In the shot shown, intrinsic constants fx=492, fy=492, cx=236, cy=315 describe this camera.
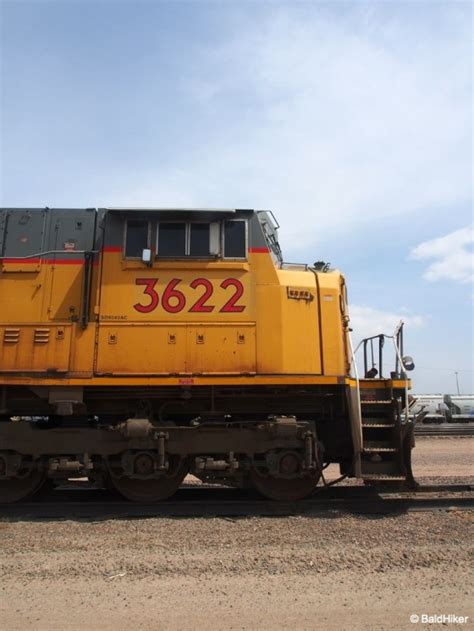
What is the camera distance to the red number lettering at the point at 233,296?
A: 6.96 m

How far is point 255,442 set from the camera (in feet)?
22.6

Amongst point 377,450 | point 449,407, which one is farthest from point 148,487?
point 449,407

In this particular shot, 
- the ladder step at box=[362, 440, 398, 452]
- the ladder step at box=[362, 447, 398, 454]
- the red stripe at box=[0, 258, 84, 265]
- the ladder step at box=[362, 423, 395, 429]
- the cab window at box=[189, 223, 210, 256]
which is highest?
the cab window at box=[189, 223, 210, 256]

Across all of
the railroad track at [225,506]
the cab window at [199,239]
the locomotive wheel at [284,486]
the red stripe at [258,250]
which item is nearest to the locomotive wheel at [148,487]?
the railroad track at [225,506]

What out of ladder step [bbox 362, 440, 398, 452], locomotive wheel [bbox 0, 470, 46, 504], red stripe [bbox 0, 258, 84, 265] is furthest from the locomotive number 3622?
locomotive wheel [bbox 0, 470, 46, 504]

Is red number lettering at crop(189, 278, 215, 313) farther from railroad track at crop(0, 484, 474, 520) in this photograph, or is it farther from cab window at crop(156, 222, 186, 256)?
railroad track at crop(0, 484, 474, 520)

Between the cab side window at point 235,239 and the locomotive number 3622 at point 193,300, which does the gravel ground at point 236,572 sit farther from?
the cab side window at point 235,239

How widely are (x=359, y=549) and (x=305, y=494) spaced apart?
198cm

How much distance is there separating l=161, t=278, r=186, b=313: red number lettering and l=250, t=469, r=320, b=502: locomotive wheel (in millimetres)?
2600

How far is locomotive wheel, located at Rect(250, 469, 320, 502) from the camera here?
7137 mm

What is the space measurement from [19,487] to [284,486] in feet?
12.7

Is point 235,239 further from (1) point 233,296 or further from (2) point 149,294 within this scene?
(2) point 149,294

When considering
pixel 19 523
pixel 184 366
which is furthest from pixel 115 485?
pixel 184 366

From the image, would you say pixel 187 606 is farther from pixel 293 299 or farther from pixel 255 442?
pixel 293 299
